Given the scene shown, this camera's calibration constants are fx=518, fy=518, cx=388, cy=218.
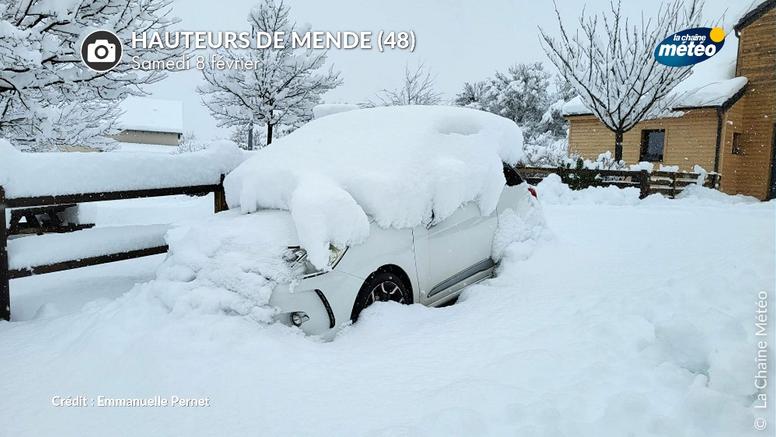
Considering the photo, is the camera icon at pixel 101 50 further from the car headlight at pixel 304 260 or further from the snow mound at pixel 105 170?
the car headlight at pixel 304 260

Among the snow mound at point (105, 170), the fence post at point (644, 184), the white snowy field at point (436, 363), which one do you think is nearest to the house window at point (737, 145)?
the fence post at point (644, 184)

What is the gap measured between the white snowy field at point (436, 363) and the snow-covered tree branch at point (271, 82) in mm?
14631

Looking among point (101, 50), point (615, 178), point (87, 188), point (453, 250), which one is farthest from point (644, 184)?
point (87, 188)

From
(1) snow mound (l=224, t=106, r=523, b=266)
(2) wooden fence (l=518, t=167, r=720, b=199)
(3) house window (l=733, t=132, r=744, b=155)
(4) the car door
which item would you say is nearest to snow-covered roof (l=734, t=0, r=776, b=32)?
(3) house window (l=733, t=132, r=744, b=155)

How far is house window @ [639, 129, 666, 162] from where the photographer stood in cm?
2098

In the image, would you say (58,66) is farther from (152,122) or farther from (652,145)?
(152,122)

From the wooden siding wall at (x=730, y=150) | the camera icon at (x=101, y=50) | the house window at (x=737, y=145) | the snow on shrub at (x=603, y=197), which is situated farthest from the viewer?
the house window at (x=737, y=145)

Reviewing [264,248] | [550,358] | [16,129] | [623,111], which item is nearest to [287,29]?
[16,129]

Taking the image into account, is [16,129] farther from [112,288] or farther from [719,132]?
[719,132]

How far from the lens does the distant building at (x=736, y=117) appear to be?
18.4m

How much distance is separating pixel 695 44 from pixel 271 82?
45.2 feet

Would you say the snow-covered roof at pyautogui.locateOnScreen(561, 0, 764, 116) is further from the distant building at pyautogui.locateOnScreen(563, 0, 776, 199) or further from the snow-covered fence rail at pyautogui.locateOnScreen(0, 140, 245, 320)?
the snow-covered fence rail at pyautogui.locateOnScreen(0, 140, 245, 320)

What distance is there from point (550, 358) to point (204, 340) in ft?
7.19

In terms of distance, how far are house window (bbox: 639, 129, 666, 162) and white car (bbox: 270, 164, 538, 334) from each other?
18.4m
